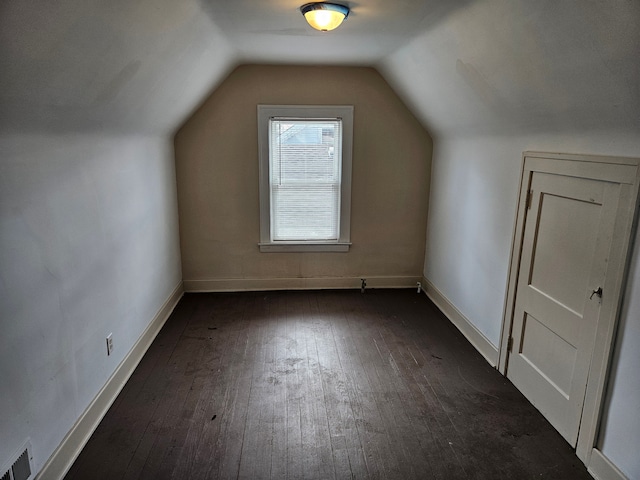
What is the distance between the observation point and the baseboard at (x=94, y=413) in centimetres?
211

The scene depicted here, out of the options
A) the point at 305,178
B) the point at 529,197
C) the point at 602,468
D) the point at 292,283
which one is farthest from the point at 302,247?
the point at 602,468

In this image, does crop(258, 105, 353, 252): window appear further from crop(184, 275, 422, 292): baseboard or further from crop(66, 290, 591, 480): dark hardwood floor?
crop(66, 290, 591, 480): dark hardwood floor

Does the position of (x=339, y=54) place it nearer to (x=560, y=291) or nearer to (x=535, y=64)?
(x=535, y=64)

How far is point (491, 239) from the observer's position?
3328mm

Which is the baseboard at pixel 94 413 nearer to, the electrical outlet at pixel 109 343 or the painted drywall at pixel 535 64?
the electrical outlet at pixel 109 343

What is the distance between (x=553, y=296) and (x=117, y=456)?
8.50 ft

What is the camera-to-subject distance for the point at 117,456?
7.51 feet

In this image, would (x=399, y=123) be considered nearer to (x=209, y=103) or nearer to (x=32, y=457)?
(x=209, y=103)

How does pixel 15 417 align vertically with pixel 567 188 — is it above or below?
below

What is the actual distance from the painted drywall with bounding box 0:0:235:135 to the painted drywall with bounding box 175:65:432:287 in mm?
1093

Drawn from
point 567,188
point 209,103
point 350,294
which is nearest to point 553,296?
point 567,188

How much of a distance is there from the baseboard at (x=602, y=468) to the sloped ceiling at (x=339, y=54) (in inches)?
62.2

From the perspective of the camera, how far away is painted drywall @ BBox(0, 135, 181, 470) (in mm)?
1815

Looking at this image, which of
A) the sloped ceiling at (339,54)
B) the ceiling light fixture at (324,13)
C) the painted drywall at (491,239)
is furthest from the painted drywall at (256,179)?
the ceiling light fixture at (324,13)
